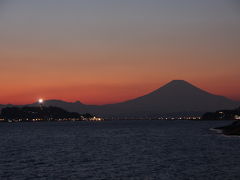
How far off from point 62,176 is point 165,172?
9.20m

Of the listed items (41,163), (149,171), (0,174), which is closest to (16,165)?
(41,163)

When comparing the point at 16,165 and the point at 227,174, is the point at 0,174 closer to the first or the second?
the point at 16,165

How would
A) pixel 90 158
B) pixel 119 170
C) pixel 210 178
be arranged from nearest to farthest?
1. pixel 210 178
2. pixel 119 170
3. pixel 90 158

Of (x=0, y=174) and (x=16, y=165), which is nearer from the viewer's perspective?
(x=0, y=174)

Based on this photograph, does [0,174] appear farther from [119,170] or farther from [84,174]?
[119,170]

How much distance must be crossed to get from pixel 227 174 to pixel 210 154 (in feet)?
57.8

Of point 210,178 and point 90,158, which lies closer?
point 210,178

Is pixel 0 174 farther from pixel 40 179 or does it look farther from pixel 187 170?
pixel 187 170

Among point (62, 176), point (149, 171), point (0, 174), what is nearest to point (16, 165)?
point (0, 174)

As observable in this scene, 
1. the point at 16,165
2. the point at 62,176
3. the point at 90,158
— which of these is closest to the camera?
the point at 62,176

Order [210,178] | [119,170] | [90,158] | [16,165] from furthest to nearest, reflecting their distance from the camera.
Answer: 1. [90,158]
2. [16,165]
3. [119,170]
4. [210,178]

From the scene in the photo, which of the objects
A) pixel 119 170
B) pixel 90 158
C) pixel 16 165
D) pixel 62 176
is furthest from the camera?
pixel 90 158

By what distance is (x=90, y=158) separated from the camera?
1983 inches

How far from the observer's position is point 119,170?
1544 inches
